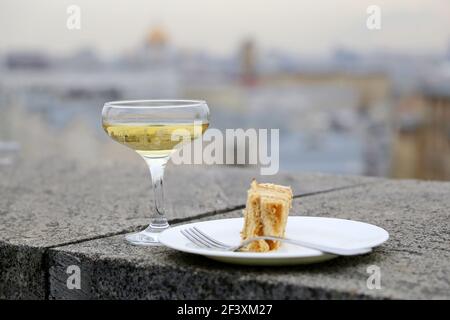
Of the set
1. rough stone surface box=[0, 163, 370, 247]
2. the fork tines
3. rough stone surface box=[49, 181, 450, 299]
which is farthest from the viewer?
rough stone surface box=[0, 163, 370, 247]

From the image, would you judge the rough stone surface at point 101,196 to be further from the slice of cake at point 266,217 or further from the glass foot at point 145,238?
the slice of cake at point 266,217

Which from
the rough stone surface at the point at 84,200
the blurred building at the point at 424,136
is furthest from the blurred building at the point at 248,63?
the rough stone surface at the point at 84,200

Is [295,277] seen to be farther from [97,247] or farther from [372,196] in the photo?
[372,196]

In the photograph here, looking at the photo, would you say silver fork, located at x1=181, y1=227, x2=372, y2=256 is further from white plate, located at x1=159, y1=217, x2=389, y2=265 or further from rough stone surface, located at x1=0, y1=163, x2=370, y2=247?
rough stone surface, located at x1=0, y1=163, x2=370, y2=247

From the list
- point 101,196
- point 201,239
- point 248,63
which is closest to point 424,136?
point 248,63

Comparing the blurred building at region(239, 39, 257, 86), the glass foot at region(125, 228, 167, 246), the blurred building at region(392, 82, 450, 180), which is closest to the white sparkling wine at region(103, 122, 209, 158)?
the glass foot at region(125, 228, 167, 246)

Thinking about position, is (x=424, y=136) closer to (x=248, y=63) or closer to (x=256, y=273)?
(x=248, y=63)
